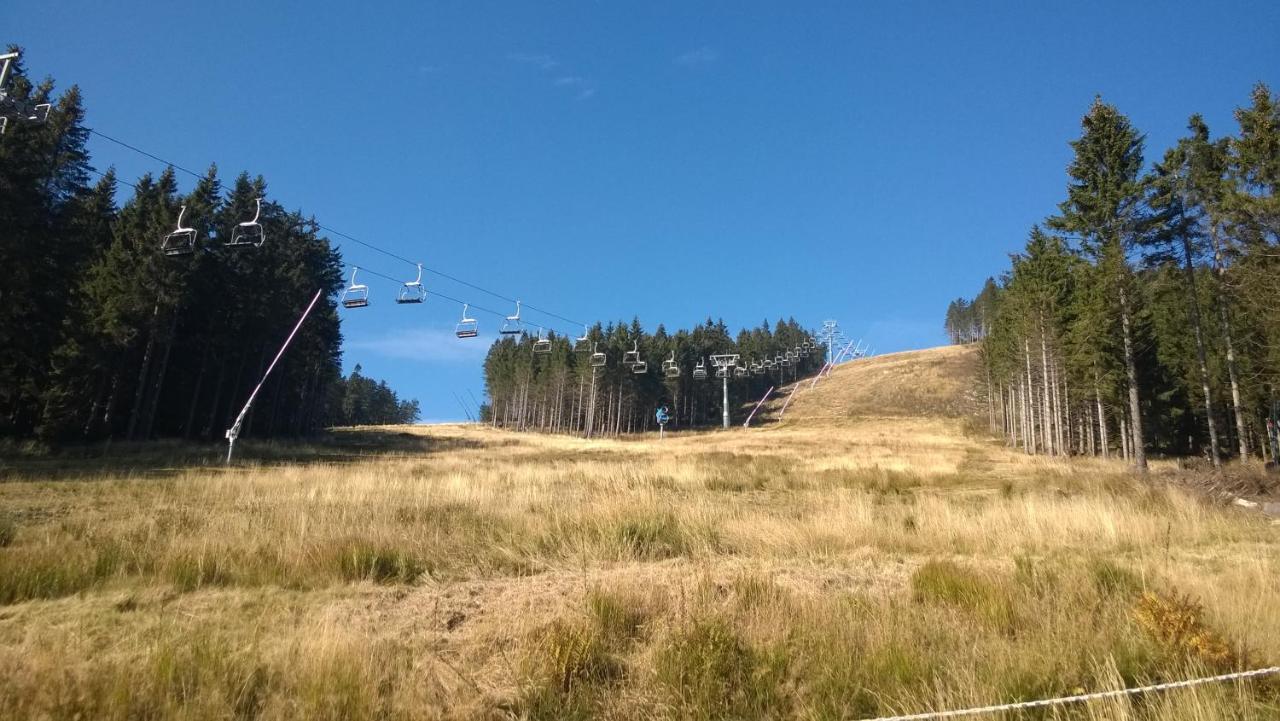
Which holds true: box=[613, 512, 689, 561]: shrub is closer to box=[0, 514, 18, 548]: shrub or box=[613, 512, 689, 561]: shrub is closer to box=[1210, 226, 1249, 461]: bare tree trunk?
box=[0, 514, 18, 548]: shrub

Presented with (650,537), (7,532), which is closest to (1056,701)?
(650,537)

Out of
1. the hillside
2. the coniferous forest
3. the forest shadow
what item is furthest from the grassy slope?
the hillside

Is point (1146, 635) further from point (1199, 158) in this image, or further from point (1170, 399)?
point (1170, 399)

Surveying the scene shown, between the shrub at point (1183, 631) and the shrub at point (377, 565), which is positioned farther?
the shrub at point (377, 565)

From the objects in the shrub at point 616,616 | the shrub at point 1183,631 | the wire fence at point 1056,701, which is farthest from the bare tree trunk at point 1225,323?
the shrub at point 616,616

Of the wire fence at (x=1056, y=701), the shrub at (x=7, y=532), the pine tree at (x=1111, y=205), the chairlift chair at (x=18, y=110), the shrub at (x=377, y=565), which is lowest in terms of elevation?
the shrub at (x=7, y=532)

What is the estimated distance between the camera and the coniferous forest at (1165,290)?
20.0 metres

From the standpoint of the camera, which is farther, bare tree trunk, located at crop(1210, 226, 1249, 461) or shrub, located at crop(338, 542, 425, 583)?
bare tree trunk, located at crop(1210, 226, 1249, 461)

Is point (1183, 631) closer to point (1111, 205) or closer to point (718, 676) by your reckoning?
point (718, 676)

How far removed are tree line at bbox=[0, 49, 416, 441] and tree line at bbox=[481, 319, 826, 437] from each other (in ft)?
125

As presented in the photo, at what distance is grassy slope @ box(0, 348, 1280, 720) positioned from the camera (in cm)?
367

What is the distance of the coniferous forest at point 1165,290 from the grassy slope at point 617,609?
1491 cm

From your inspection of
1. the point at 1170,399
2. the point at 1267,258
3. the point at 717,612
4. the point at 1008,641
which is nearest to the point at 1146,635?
the point at 1008,641

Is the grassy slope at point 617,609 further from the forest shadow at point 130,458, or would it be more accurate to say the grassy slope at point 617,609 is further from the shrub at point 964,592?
the forest shadow at point 130,458
